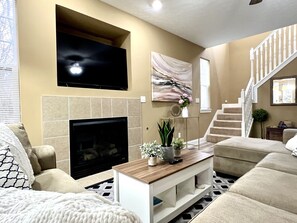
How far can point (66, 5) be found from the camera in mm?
2482

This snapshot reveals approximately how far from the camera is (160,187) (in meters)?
1.47

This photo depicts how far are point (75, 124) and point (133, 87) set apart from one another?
4.06ft

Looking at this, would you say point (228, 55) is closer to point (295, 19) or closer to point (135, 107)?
point (295, 19)

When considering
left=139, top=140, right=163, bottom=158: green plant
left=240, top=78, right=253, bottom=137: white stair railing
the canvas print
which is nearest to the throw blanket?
left=139, top=140, right=163, bottom=158: green plant

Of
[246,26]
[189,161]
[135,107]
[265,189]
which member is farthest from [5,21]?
[246,26]

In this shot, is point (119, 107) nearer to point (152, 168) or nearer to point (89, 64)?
point (89, 64)

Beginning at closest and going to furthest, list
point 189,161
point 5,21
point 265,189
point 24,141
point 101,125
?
point 265,189
point 24,141
point 189,161
point 5,21
point 101,125

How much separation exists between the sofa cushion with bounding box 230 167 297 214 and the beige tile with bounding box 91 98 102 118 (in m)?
2.09

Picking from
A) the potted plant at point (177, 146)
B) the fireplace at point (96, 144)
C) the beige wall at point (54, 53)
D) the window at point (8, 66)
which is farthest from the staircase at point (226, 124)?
the window at point (8, 66)

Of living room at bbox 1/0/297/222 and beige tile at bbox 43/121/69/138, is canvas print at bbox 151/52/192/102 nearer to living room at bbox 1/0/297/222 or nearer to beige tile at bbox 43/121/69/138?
living room at bbox 1/0/297/222

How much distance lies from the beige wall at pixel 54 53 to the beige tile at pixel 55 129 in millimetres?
67

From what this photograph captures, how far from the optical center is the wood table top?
4.75 feet

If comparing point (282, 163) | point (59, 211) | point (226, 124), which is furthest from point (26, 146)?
point (226, 124)

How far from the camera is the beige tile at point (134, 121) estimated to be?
326 cm
